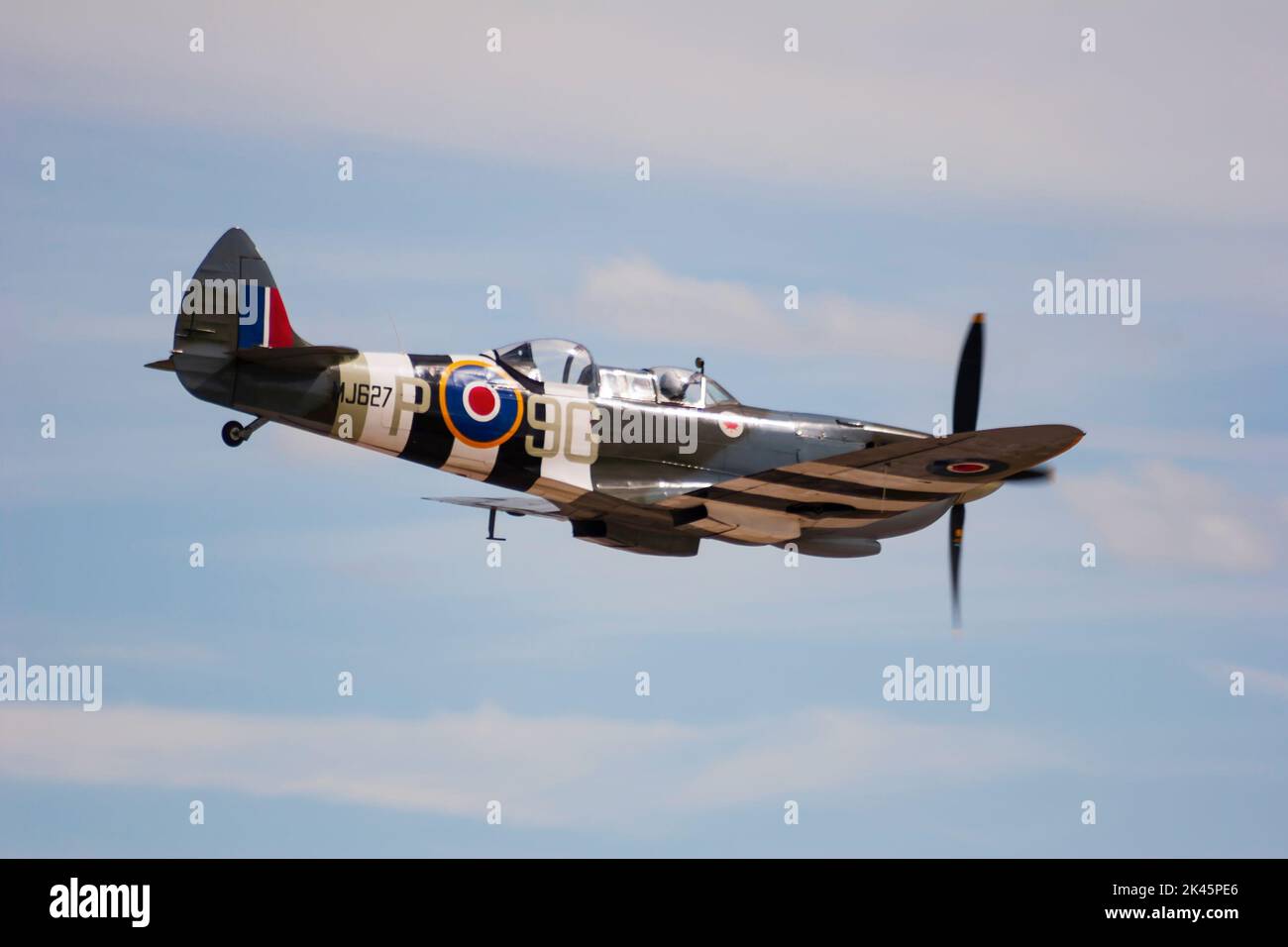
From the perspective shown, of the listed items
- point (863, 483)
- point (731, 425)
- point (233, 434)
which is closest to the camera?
point (233, 434)

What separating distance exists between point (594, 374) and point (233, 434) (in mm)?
4726

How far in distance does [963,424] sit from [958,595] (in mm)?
2387

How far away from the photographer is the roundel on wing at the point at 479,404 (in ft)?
76.5

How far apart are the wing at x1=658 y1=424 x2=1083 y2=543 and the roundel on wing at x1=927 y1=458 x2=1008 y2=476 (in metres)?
0.01

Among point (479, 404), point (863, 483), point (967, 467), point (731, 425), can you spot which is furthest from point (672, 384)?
point (967, 467)

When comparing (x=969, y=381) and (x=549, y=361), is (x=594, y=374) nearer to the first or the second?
(x=549, y=361)

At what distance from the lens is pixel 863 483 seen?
75.9ft

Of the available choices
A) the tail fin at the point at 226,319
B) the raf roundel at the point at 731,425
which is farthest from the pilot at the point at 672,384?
the tail fin at the point at 226,319

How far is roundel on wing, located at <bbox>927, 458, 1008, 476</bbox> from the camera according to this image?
22.1m

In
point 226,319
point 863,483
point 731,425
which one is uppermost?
point 226,319

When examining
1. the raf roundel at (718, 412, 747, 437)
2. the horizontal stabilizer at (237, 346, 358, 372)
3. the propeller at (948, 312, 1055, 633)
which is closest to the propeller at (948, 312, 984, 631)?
the propeller at (948, 312, 1055, 633)

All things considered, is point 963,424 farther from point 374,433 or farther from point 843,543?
point 374,433

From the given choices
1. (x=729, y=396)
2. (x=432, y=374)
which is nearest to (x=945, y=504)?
(x=729, y=396)

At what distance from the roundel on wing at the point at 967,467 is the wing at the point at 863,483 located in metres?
0.01
